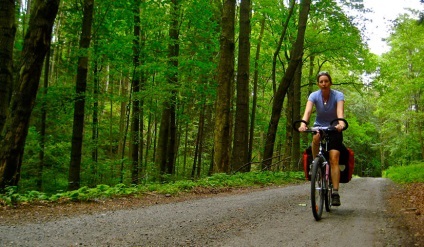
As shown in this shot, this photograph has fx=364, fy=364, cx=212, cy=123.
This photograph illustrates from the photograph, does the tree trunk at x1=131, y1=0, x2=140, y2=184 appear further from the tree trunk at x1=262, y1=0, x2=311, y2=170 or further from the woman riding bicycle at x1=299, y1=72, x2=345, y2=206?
the woman riding bicycle at x1=299, y1=72, x2=345, y2=206

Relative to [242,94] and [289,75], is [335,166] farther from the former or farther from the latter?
[289,75]

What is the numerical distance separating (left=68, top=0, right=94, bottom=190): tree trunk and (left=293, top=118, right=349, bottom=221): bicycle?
27.2 ft

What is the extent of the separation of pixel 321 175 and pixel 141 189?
13.8ft

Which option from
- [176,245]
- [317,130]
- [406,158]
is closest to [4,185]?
[176,245]

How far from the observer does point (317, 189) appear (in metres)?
4.91

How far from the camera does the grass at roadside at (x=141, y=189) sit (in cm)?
617

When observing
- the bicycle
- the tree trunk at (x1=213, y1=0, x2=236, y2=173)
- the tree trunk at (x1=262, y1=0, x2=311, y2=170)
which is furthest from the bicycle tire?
the tree trunk at (x1=262, y1=0, x2=311, y2=170)

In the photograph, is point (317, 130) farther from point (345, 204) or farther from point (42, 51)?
point (42, 51)

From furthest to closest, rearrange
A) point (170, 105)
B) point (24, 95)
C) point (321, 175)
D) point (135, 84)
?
point (135, 84)
point (170, 105)
point (24, 95)
point (321, 175)

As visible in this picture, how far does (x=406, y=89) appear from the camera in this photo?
27.4m

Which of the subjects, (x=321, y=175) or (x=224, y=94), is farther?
(x=224, y=94)

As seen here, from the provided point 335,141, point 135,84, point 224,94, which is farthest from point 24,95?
point 135,84

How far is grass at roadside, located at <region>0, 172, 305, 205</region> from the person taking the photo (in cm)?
617

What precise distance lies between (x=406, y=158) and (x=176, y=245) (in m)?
45.1
